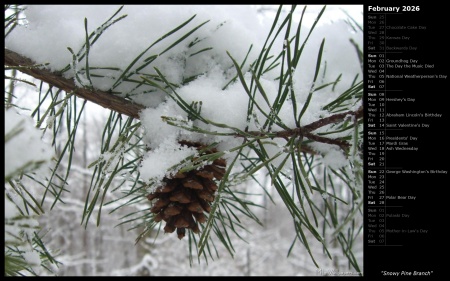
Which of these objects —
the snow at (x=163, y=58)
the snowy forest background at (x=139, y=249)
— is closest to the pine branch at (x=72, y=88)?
the snow at (x=163, y=58)

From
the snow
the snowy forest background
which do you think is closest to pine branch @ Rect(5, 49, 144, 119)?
the snow

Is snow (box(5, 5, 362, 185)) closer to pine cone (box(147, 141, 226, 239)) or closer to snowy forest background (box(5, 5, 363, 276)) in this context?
pine cone (box(147, 141, 226, 239))

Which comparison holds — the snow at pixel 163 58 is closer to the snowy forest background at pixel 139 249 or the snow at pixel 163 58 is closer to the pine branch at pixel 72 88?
the pine branch at pixel 72 88

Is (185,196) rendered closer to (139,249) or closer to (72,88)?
(72,88)

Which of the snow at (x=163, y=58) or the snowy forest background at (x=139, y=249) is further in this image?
the snowy forest background at (x=139, y=249)

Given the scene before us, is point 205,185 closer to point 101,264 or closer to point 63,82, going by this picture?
point 63,82
